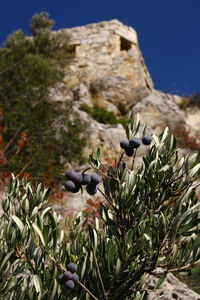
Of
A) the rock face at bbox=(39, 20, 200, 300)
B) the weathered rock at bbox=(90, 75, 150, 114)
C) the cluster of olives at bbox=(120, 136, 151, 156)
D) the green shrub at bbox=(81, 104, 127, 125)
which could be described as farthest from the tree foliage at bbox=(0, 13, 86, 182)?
the cluster of olives at bbox=(120, 136, 151, 156)

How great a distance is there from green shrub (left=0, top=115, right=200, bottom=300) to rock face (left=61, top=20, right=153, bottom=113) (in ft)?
39.3

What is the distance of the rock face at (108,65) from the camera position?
553 inches

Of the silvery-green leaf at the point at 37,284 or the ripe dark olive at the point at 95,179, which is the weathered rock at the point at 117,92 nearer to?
the ripe dark olive at the point at 95,179

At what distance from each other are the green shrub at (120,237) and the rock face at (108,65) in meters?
12.0

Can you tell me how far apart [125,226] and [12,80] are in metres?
8.59

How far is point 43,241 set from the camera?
1497 mm

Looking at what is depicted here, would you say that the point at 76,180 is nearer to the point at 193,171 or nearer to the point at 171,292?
the point at 193,171

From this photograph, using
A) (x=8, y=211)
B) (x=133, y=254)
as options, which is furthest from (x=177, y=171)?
(x=8, y=211)

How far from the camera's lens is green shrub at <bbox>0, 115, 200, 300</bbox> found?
149cm

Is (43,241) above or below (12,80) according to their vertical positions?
below

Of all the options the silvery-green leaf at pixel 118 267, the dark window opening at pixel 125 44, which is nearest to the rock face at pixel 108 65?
the dark window opening at pixel 125 44

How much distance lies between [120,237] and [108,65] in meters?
15.1

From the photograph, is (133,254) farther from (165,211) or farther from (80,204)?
(80,204)

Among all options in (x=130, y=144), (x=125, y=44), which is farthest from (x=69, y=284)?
(x=125, y=44)
